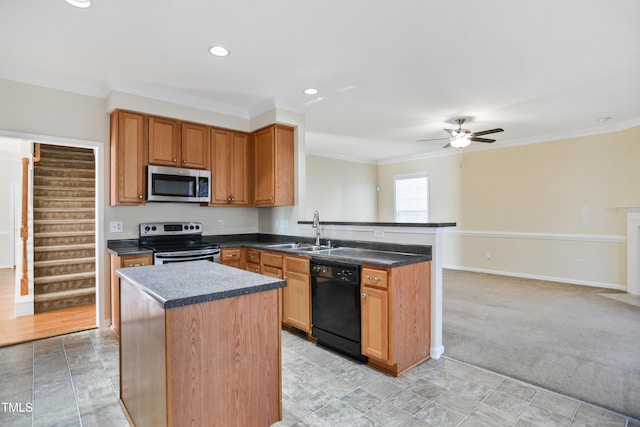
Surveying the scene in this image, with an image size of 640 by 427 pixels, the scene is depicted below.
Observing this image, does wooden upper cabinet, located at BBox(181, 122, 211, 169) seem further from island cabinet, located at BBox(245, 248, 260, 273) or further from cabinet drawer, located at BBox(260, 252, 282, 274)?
cabinet drawer, located at BBox(260, 252, 282, 274)

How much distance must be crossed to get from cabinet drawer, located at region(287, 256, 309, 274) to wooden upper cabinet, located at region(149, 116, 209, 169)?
5.76 feet

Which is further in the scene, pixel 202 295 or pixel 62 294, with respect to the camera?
pixel 62 294

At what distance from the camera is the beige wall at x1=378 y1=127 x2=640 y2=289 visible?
5.23 meters

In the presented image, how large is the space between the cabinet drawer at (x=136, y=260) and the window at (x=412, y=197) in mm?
6085

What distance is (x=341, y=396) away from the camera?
7.45ft

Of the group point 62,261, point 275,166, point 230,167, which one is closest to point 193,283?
point 275,166

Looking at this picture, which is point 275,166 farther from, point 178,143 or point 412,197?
point 412,197

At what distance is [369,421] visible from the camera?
6.54ft

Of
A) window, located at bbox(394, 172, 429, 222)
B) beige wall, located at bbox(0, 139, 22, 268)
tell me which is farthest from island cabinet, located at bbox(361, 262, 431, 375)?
beige wall, located at bbox(0, 139, 22, 268)

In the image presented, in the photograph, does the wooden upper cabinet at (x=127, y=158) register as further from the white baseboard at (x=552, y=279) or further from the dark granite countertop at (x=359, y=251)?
the white baseboard at (x=552, y=279)

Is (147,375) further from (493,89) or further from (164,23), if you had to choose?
(493,89)

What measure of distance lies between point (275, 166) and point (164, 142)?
1.31 meters

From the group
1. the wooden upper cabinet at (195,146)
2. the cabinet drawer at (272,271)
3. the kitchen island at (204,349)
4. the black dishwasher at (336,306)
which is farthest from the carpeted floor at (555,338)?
the wooden upper cabinet at (195,146)

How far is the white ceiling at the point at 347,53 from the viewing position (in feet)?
7.48
